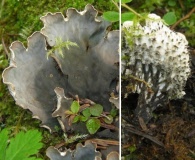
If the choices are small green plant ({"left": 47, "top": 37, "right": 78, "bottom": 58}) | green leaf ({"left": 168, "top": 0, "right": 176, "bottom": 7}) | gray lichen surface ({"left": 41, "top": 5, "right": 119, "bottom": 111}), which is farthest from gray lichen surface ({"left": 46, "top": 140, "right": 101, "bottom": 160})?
green leaf ({"left": 168, "top": 0, "right": 176, "bottom": 7})

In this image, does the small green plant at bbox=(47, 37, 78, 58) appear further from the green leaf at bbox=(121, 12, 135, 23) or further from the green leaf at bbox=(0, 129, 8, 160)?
the green leaf at bbox=(0, 129, 8, 160)

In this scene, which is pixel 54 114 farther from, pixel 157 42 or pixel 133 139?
pixel 157 42

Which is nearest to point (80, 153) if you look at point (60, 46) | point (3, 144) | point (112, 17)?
point (3, 144)

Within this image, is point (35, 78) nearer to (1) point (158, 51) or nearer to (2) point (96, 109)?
(2) point (96, 109)

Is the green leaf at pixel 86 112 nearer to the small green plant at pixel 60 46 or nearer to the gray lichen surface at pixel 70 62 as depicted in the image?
the gray lichen surface at pixel 70 62

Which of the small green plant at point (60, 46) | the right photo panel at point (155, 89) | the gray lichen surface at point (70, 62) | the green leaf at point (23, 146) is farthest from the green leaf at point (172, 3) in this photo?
the green leaf at point (23, 146)
